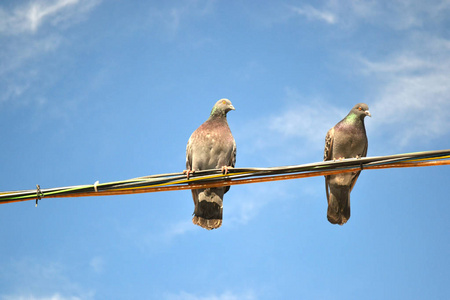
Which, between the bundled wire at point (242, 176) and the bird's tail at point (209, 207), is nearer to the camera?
the bundled wire at point (242, 176)

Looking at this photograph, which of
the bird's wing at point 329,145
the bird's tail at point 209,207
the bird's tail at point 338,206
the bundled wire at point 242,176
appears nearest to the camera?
the bundled wire at point 242,176

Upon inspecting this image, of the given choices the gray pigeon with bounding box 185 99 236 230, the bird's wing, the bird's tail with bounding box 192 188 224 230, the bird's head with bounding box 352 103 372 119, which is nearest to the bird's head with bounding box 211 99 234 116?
the gray pigeon with bounding box 185 99 236 230

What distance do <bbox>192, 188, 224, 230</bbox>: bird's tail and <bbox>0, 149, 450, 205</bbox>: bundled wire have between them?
311 centimetres

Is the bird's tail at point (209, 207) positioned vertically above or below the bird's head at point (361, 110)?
below

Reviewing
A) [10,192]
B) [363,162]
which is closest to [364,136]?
[363,162]

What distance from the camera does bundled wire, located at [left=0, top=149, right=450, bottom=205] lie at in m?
6.67

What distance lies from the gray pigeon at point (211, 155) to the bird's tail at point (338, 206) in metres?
2.11

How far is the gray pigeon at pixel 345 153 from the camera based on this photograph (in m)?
11.5

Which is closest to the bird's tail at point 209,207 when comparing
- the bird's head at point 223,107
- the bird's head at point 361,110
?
the bird's head at point 223,107

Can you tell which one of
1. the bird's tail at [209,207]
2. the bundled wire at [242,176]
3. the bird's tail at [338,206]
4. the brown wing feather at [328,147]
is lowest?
the bundled wire at [242,176]

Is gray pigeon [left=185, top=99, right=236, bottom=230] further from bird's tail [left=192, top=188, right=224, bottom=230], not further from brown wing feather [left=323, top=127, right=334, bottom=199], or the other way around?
brown wing feather [left=323, top=127, right=334, bottom=199]

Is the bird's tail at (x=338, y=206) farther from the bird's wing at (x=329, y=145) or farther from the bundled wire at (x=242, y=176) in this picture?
the bundled wire at (x=242, y=176)

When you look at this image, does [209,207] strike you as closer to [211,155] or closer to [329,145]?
[211,155]

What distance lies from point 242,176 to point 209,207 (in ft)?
11.3
